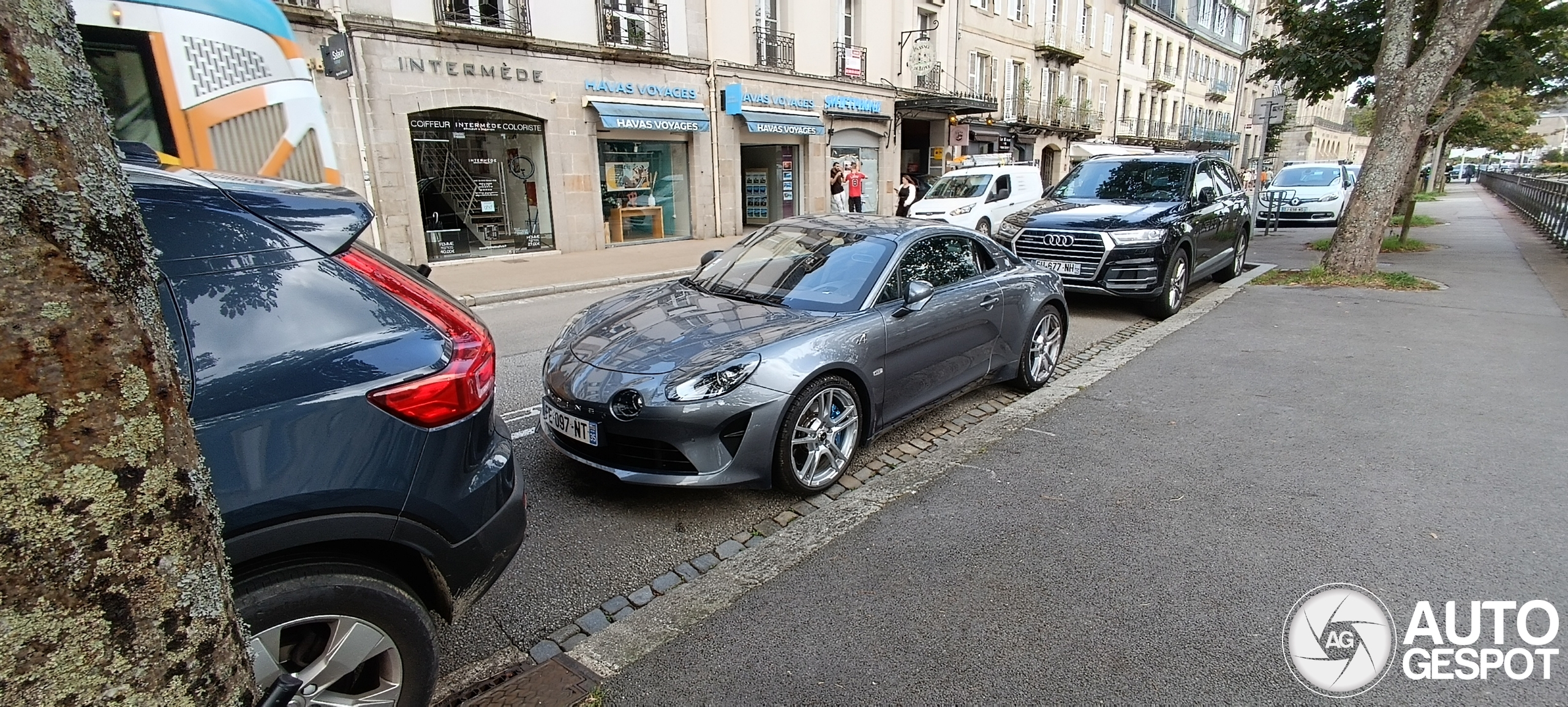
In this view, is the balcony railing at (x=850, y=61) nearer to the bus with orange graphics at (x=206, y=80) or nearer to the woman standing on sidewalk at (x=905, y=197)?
the woman standing on sidewalk at (x=905, y=197)

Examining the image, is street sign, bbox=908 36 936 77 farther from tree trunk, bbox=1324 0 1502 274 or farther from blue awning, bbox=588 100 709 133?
tree trunk, bbox=1324 0 1502 274

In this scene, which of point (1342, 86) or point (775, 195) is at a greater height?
point (1342, 86)

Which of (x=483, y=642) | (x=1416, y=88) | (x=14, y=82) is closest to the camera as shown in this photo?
(x=14, y=82)

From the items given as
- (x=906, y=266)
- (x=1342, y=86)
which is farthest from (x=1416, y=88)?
(x=906, y=266)

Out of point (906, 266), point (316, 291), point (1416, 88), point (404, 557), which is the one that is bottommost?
point (404, 557)

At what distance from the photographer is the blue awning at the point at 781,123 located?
760 inches

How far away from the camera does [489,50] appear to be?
14.7m

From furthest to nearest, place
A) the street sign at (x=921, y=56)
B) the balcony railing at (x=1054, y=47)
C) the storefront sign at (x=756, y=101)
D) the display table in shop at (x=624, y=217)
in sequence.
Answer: the balcony railing at (x=1054, y=47) → the street sign at (x=921, y=56) → the storefront sign at (x=756, y=101) → the display table in shop at (x=624, y=217)

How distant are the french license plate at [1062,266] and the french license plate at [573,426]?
245 inches

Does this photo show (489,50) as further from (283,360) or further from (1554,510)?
(1554,510)

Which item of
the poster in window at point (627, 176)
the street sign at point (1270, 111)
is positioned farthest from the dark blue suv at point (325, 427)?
the street sign at point (1270, 111)

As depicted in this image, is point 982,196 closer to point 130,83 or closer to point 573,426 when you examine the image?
point 130,83

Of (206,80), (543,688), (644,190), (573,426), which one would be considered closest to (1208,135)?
(644,190)

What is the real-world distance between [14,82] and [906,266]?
420 centimetres
